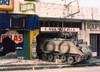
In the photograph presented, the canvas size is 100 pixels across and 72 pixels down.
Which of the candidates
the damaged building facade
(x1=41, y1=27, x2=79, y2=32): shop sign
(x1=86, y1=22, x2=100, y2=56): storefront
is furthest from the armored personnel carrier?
(x1=86, y1=22, x2=100, y2=56): storefront

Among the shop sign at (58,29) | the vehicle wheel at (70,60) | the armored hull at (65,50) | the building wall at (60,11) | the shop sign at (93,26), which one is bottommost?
the vehicle wheel at (70,60)

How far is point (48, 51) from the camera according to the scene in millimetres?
20391

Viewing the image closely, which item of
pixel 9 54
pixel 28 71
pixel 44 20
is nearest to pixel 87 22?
pixel 44 20

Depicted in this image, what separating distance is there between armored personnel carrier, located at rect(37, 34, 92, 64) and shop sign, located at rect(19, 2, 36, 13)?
427cm

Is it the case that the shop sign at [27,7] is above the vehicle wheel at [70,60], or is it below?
above

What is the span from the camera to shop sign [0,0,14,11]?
19.6m

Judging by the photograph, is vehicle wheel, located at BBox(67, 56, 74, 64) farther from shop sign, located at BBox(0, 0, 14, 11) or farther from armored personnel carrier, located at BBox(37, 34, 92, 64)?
shop sign, located at BBox(0, 0, 14, 11)

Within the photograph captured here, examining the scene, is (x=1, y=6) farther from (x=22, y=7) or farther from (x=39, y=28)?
(x=39, y=28)

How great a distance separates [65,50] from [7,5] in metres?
8.54

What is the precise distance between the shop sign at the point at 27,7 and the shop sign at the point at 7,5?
1.18 metres

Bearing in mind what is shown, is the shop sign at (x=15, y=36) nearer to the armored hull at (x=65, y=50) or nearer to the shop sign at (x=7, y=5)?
the armored hull at (x=65, y=50)

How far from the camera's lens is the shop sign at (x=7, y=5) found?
19611 millimetres

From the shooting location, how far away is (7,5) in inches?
780

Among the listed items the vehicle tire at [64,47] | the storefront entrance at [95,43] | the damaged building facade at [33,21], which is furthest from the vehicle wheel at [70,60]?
the storefront entrance at [95,43]
